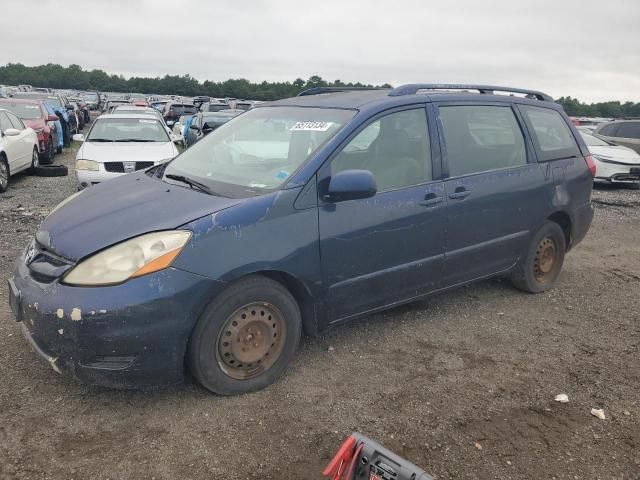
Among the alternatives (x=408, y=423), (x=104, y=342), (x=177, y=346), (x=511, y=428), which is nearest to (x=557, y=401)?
(x=511, y=428)

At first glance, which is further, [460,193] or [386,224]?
[460,193]

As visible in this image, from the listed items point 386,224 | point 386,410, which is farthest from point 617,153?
point 386,410

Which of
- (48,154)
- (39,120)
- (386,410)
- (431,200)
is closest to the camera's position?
(386,410)

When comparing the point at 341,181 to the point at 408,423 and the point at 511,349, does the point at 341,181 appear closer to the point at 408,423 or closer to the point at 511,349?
the point at 408,423

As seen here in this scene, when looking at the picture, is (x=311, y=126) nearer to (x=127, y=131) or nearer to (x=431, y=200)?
(x=431, y=200)

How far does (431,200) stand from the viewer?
3895 mm

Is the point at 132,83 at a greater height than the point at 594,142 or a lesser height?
greater

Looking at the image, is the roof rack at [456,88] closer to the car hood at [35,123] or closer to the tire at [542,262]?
the tire at [542,262]

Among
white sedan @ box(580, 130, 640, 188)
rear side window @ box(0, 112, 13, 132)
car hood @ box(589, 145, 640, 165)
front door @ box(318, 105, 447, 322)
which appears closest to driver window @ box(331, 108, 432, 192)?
front door @ box(318, 105, 447, 322)

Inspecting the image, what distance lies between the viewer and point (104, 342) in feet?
9.13

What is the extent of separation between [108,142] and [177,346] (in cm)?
712

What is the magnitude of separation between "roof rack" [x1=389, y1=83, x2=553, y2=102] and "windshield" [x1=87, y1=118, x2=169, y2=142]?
20.8ft

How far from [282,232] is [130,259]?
850 mm

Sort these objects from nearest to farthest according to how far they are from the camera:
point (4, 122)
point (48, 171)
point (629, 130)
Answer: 1. point (4, 122)
2. point (48, 171)
3. point (629, 130)
